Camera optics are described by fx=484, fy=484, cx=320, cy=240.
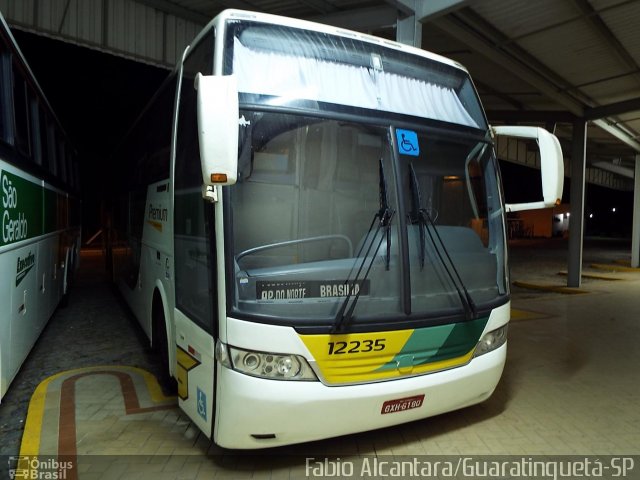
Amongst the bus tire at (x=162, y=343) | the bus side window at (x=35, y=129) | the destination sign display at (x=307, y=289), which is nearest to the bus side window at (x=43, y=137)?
the bus side window at (x=35, y=129)

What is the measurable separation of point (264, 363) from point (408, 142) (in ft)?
6.19

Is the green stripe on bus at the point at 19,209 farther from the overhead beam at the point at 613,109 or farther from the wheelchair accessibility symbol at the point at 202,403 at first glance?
the overhead beam at the point at 613,109

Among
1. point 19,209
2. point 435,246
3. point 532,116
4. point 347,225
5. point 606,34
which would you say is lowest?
point 435,246

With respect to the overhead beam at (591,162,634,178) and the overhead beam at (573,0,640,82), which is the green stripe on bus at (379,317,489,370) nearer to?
the overhead beam at (573,0,640,82)

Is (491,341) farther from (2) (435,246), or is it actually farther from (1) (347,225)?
(1) (347,225)

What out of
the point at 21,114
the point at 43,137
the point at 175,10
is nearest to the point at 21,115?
the point at 21,114

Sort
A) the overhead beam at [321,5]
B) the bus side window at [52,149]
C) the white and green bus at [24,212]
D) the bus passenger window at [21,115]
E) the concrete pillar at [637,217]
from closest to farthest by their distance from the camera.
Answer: the white and green bus at [24,212] < the bus passenger window at [21,115] < the bus side window at [52,149] < the overhead beam at [321,5] < the concrete pillar at [637,217]

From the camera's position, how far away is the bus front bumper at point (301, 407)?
10.1ft

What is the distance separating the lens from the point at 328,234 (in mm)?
3529

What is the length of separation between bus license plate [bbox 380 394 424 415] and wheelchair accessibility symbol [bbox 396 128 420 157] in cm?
177

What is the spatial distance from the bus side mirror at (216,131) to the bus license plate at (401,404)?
1.88 m

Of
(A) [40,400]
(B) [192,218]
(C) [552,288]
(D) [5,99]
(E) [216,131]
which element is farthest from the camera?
→ (C) [552,288]

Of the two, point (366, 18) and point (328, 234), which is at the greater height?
point (366, 18)

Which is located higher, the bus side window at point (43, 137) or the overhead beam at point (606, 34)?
the overhead beam at point (606, 34)
